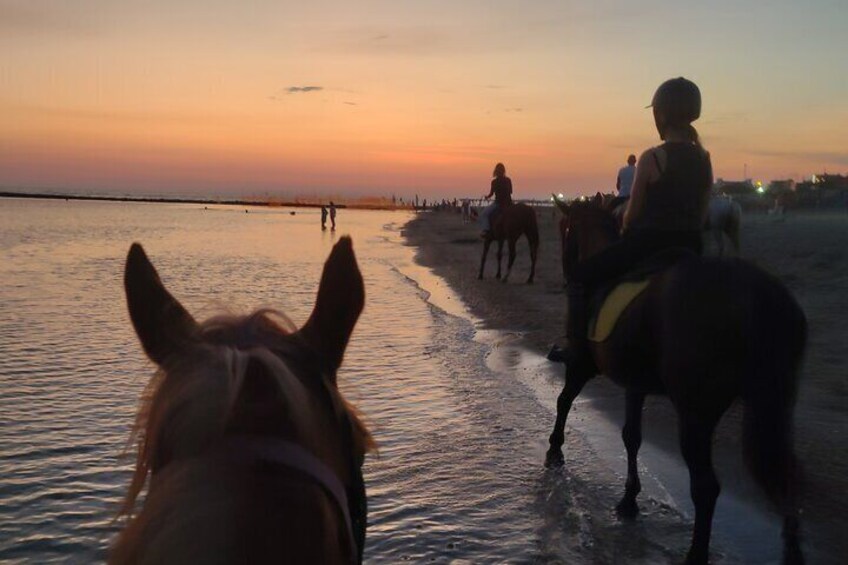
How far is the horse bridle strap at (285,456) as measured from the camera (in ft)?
4.32

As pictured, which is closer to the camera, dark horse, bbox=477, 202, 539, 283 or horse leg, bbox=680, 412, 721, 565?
horse leg, bbox=680, 412, 721, 565

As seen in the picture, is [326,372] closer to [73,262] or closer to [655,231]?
[655,231]

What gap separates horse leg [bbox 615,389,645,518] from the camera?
5.29m

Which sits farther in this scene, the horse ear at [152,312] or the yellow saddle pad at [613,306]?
the yellow saddle pad at [613,306]

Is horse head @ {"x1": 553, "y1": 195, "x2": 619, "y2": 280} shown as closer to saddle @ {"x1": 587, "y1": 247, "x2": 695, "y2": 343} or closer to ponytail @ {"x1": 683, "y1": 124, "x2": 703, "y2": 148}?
saddle @ {"x1": 587, "y1": 247, "x2": 695, "y2": 343}

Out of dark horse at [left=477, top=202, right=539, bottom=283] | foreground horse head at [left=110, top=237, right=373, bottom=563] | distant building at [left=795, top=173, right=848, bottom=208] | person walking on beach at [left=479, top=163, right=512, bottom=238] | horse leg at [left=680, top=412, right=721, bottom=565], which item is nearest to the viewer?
foreground horse head at [left=110, top=237, right=373, bottom=563]

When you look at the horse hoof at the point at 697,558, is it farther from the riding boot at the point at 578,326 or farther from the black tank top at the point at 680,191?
the black tank top at the point at 680,191

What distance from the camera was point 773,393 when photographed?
4.08m

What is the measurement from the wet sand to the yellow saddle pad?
1.34 meters

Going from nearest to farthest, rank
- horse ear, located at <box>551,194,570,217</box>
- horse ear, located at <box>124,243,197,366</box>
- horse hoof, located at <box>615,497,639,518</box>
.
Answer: horse ear, located at <box>124,243,197,366</box> < horse hoof, located at <box>615,497,639,518</box> < horse ear, located at <box>551,194,570,217</box>

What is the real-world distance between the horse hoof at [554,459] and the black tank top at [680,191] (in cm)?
223

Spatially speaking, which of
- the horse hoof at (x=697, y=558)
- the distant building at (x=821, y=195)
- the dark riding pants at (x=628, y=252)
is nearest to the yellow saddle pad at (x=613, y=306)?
the dark riding pants at (x=628, y=252)

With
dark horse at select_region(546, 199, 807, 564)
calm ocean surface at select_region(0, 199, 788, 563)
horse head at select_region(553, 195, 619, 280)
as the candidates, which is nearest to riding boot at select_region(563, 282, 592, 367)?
horse head at select_region(553, 195, 619, 280)

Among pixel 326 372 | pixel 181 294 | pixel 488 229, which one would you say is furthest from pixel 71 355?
pixel 488 229
